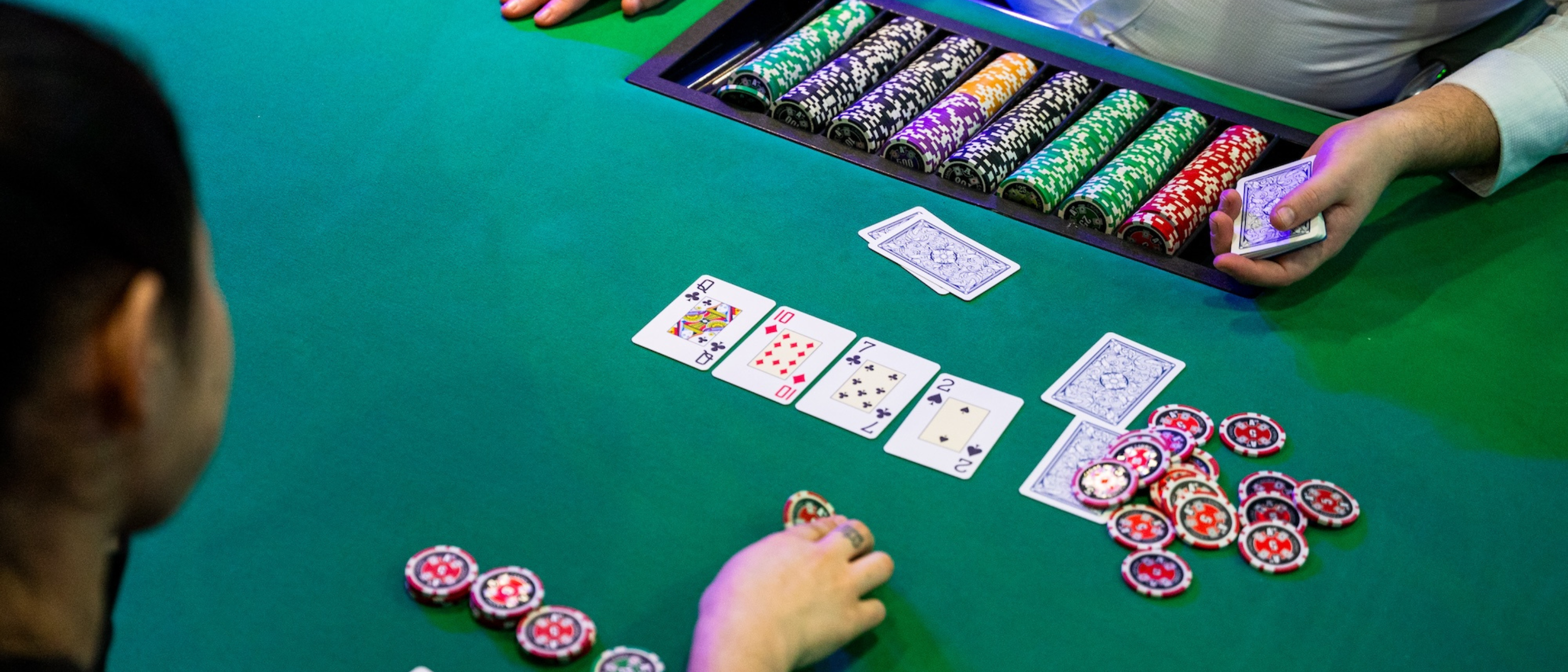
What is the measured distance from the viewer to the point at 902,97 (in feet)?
8.71

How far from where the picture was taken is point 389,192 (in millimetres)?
2438

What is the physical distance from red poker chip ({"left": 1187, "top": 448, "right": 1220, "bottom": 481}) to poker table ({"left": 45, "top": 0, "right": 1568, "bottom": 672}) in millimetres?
48

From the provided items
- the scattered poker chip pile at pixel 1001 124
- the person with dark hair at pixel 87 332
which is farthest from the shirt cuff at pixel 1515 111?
the person with dark hair at pixel 87 332

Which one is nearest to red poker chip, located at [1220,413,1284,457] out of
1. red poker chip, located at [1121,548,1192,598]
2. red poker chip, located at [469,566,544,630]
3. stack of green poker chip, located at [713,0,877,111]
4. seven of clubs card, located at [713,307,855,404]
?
red poker chip, located at [1121,548,1192,598]

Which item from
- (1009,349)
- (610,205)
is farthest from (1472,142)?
(610,205)


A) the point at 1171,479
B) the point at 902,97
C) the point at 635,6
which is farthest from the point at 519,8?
the point at 1171,479

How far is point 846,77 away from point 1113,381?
979 millimetres

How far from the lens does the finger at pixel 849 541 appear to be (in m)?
1.66

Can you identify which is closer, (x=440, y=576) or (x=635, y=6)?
(x=440, y=576)

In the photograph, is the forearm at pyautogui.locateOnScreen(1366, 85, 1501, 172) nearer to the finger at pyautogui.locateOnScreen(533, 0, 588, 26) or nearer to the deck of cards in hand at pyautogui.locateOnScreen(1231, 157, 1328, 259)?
the deck of cards in hand at pyautogui.locateOnScreen(1231, 157, 1328, 259)

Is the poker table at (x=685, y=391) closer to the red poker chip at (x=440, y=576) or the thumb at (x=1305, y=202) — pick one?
the red poker chip at (x=440, y=576)

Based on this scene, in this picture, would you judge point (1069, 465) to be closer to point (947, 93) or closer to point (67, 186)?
point (947, 93)

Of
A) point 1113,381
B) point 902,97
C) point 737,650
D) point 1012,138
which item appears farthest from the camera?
point 902,97

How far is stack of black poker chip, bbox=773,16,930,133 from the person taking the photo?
262cm
